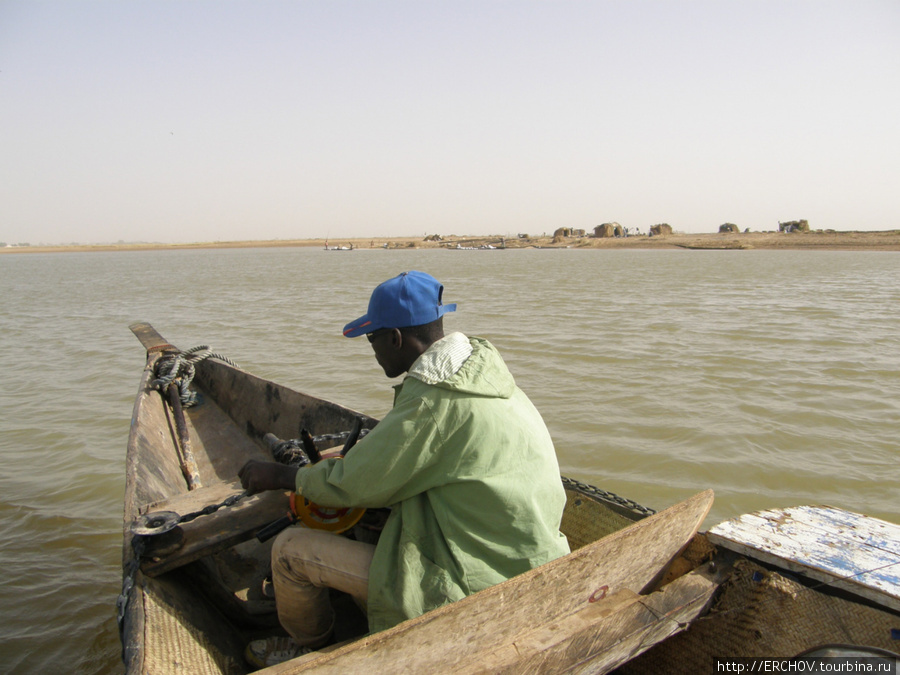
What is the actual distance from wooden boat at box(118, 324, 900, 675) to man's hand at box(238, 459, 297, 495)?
0.33m

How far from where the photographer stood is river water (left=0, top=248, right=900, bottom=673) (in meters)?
4.46

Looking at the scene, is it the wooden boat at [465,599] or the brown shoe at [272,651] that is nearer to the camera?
the wooden boat at [465,599]

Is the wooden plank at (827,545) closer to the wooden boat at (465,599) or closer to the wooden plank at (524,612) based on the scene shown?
the wooden boat at (465,599)

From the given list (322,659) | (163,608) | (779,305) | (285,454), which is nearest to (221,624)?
(163,608)

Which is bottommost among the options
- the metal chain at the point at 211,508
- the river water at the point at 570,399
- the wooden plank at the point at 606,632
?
the river water at the point at 570,399

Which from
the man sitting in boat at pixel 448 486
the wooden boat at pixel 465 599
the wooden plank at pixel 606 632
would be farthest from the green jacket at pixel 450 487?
the wooden plank at pixel 606 632

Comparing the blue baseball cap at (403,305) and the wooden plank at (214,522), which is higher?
the blue baseball cap at (403,305)

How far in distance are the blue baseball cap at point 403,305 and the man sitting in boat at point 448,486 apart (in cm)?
18

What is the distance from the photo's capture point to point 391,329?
206 cm

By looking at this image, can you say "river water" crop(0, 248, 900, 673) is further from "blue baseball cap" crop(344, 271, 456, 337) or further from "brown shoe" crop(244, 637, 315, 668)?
"blue baseball cap" crop(344, 271, 456, 337)

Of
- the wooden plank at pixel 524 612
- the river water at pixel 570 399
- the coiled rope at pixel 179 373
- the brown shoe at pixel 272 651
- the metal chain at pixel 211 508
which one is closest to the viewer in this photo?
the wooden plank at pixel 524 612

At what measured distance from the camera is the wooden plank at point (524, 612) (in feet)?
5.25

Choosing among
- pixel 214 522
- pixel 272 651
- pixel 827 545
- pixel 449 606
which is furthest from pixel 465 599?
pixel 827 545

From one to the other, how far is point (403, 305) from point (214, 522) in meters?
1.31
